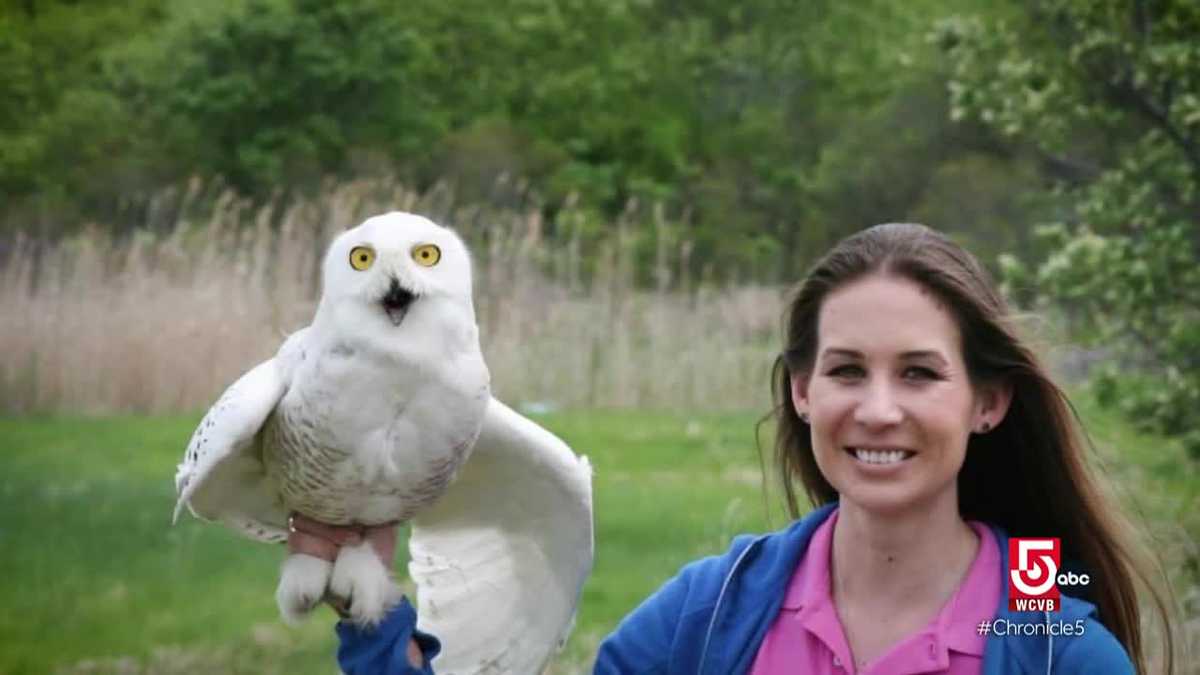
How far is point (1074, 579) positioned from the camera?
1.92 m

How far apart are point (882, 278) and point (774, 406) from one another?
326 millimetres

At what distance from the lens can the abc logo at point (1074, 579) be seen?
1910 mm

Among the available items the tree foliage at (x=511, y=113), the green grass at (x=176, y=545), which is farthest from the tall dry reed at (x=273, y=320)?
the tree foliage at (x=511, y=113)

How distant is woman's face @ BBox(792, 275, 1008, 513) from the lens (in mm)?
1784

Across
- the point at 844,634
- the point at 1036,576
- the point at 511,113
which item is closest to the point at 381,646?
the point at 844,634

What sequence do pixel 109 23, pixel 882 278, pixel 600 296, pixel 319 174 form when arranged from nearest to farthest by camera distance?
pixel 882 278
pixel 600 296
pixel 319 174
pixel 109 23

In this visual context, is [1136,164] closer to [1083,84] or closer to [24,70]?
[1083,84]

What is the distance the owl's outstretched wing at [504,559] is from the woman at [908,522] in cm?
24

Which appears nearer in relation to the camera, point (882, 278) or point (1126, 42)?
point (882, 278)

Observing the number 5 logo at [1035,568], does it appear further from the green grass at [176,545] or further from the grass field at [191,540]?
the green grass at [176,545]

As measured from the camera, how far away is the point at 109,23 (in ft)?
41.9

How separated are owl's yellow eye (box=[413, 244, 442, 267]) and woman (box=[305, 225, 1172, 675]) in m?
0.40

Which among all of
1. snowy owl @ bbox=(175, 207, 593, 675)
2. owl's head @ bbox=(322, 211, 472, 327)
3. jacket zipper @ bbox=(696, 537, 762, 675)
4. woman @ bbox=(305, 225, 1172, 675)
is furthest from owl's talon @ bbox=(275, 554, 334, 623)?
jacket zipper @ bbox=(696, 537, 762, 675)

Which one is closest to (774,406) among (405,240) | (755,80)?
(405,240)
